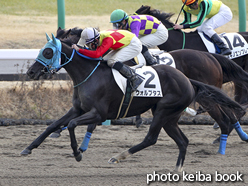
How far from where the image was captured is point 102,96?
445 cm

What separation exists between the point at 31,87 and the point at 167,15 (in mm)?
2572

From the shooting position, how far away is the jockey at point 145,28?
216 inches

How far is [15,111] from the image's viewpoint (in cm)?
696

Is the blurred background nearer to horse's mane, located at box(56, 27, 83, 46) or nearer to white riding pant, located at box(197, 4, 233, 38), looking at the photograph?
horse's mane, located at box(56, 27, 83, 46)

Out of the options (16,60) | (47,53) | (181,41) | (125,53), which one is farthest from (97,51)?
(16,60)

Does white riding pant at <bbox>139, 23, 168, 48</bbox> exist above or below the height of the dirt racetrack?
above

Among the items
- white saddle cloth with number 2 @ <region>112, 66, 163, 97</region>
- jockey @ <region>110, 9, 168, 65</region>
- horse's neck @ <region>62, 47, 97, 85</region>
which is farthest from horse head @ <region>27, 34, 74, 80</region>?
jockey @ <region>110, 9, 168, 65</region>

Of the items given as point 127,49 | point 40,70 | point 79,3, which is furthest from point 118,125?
point 79,3

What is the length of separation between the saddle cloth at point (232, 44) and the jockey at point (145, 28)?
71 centimetres

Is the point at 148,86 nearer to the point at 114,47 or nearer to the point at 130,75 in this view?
the point at 130,75

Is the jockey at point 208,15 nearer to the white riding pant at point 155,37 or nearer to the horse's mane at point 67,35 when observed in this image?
the white riding pant at point 155,37

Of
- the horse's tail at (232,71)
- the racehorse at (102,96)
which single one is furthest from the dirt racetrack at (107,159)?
the horse's tail at (232,71)

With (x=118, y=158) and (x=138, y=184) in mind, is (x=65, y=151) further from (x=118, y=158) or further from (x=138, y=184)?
(x=138, y=184)

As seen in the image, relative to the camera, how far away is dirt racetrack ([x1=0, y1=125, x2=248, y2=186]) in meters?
4.14
